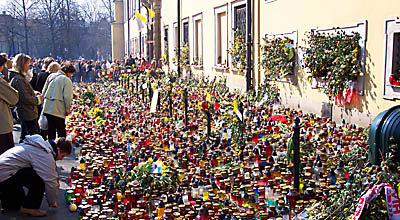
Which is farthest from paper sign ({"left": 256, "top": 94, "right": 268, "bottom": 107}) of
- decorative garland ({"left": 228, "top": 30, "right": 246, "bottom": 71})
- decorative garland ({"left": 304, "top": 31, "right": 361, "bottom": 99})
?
decorative garland ({"left": 228, "top": 30, "right": 246, "bottom": 71})

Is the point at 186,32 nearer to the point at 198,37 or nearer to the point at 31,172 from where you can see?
the point at 198,37

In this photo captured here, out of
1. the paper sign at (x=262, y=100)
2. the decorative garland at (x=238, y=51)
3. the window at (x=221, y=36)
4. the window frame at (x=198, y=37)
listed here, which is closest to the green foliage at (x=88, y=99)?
the decorative garland at (x=238, y=51)

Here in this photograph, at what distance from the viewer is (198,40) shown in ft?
62.0

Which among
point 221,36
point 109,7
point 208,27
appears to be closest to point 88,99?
point 221,36

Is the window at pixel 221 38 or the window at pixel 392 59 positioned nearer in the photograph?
the window at pixel 392 59

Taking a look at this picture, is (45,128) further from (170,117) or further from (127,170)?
(170,117)

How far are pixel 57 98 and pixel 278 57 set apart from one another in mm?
5425

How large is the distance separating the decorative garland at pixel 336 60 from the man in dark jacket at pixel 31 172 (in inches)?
200

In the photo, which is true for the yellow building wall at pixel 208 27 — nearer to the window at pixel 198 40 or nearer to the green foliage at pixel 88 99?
the window at pixel 198 40

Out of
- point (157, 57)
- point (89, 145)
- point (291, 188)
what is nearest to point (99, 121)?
point (89, 145)

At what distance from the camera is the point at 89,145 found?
25.3ft

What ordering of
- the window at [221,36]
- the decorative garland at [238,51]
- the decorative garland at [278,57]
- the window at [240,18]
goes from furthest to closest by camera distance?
the window at [221,36] < the window at [240,18] < the decorative garland at [238,51] < the decorative garland at [278,57]

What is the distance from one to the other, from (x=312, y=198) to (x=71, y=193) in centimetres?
268

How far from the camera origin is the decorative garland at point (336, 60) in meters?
7.98
